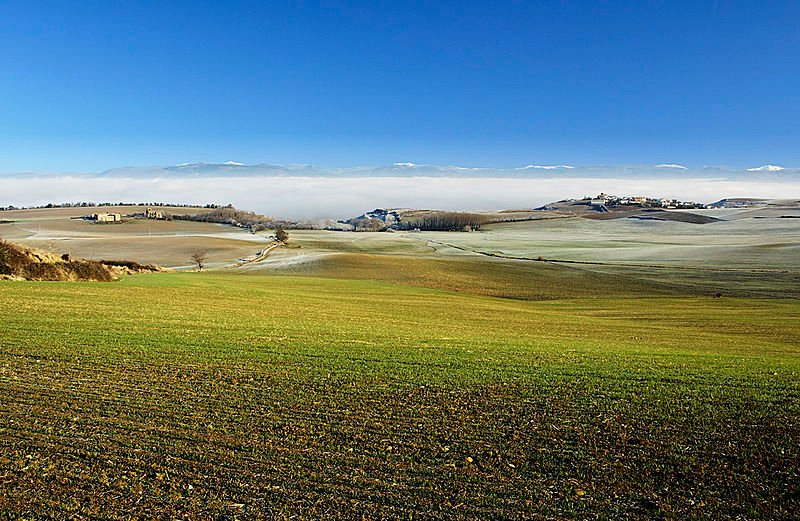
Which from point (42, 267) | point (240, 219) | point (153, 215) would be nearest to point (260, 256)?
point (42, 267)

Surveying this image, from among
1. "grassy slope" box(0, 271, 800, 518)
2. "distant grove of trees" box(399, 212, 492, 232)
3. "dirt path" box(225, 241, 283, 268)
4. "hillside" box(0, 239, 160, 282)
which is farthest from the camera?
"distant grove of trees" box(399, 212, 492, 232)

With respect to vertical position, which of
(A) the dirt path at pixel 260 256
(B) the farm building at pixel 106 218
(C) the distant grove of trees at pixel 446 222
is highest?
(B) the farm building at pixel 106 218

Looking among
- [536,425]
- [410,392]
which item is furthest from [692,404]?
[410,392]

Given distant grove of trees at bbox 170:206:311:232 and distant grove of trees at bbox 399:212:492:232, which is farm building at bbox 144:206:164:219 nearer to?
distant grove of trees at bbox 170:206:311:232

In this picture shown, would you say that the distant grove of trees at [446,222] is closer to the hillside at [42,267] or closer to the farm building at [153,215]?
the farm building at [153,215]

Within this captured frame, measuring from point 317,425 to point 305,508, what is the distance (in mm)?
2778

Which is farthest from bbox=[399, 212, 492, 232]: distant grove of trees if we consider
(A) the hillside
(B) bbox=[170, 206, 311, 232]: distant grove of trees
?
(A) the hillside

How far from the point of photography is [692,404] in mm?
11664

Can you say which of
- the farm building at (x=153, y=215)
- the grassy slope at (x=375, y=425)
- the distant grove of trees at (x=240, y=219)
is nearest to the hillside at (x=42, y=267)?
the grassy slope at (x=375, y=425)

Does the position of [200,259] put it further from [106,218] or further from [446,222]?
[446,222]

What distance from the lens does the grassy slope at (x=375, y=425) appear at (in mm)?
7754

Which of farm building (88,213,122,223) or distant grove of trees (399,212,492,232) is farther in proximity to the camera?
distant grove of trees (399,212,492,232)

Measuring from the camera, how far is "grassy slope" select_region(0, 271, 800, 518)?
7754 millimetres

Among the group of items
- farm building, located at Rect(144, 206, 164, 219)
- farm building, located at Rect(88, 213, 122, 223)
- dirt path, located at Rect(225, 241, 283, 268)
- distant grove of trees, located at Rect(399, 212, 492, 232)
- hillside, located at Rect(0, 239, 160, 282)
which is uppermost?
farm building, located at Rect(144, 206, 164, 219)
